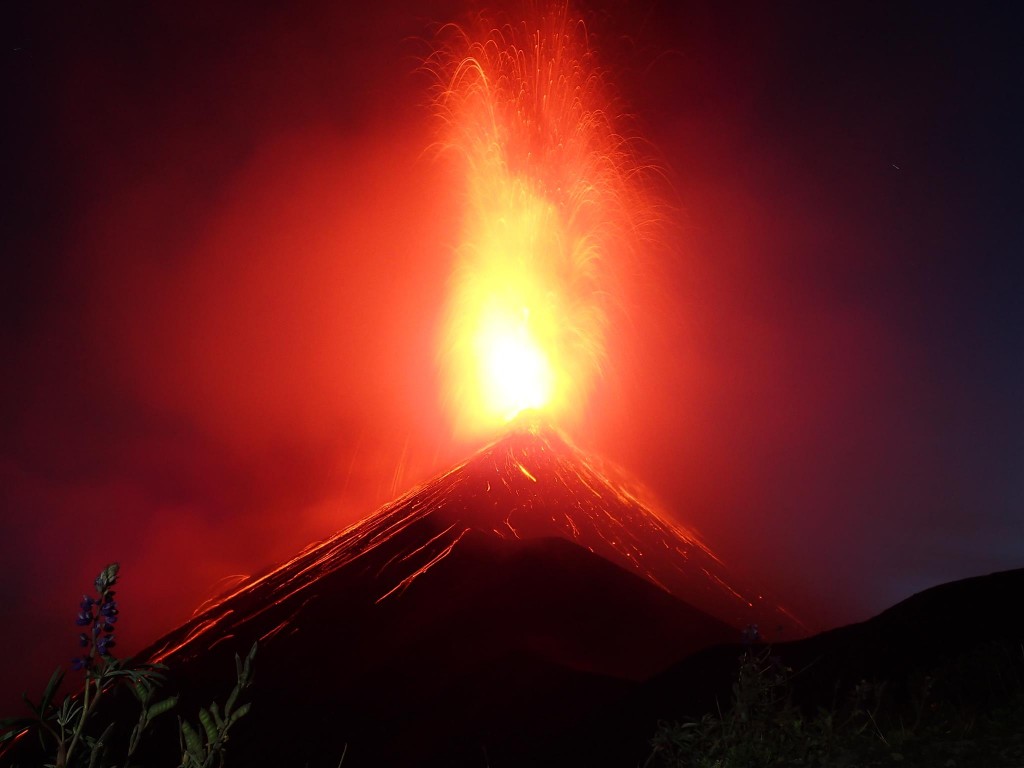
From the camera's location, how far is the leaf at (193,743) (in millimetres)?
2307

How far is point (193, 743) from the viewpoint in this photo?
91.7 inches

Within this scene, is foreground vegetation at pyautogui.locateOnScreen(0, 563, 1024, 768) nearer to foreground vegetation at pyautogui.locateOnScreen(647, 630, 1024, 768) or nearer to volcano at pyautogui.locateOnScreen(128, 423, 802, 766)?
foreground vegetation at pyautogui.locateOnScreen(647, 630, 1024, 768)

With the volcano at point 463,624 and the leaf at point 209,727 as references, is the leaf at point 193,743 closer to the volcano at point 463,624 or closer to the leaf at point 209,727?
the leaf at point 209,727

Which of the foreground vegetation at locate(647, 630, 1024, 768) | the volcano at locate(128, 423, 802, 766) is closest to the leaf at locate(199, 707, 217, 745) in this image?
the foreground vegetation at locate(647, 630, 1024, 768)

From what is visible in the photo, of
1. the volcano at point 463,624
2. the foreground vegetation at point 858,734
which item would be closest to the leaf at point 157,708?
the foreground vegetation at point 858,734

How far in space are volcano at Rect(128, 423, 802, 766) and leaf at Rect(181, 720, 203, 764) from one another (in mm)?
14902

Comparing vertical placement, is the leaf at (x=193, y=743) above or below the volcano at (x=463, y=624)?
above

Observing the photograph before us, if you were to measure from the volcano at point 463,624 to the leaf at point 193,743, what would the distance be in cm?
1490

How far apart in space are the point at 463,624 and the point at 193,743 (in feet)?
87.4

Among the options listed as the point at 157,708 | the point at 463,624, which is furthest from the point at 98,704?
the point at 463,624

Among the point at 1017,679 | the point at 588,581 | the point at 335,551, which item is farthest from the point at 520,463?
the point at 1017,679

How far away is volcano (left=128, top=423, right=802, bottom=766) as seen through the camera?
1962 centimetres

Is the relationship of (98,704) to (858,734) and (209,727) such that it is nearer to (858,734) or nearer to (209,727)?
(209,727)

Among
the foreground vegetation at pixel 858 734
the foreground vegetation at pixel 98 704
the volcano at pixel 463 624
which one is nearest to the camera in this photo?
the foreground vegetation at pixel 98 704
